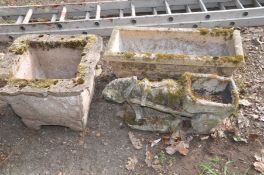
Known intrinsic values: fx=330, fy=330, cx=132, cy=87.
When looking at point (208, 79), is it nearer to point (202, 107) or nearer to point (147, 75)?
point (202, 107)

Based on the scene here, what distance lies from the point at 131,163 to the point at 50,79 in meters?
1.47

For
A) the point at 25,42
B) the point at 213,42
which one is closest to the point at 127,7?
the point at 213,42

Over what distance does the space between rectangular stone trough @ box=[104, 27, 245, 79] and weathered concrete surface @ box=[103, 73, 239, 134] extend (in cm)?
31

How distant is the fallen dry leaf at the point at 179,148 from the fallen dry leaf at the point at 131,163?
0.44 metres

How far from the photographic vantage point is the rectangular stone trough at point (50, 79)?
12.7 feet

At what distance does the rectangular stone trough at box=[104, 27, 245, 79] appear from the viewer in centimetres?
450

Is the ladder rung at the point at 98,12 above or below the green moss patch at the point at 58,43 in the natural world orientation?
above

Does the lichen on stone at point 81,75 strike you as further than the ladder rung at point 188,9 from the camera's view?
No

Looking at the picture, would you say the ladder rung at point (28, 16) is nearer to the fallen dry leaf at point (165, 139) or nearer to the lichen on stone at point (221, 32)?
the lichen on stone at point (221, 32)

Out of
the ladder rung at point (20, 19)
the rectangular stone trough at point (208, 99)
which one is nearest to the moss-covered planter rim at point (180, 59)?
the rectangular stone trough at point (208, 99)

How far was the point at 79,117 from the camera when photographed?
4.20 m

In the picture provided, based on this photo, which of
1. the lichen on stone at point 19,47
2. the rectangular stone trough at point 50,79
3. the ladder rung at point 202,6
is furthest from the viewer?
the ladder rung at point 202,6

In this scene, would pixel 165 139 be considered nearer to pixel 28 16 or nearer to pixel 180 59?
pixel 180 59

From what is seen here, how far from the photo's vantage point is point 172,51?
17.3ft
